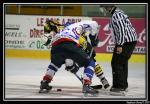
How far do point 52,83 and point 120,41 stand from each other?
126 centimetres

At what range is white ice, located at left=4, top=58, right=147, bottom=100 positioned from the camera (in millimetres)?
5109

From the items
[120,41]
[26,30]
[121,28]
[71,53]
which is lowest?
[71,53]

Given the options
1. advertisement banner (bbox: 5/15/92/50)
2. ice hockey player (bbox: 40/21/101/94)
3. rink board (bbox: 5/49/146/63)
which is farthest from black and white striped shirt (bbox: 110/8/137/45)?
advertisement banner (bbox: 5/15/92/50)

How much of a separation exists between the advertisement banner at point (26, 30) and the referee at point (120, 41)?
12.6 ft

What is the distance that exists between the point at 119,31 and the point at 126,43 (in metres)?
0.16

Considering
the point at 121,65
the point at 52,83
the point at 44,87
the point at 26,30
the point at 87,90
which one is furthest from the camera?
the point at 26,30

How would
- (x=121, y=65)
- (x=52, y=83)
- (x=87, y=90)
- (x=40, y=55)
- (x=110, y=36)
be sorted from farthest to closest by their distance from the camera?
(x=110, y=36)
(x=40, y=55)
(x=52, y=83)
(x=121, y=65)
(x=87, y=90)

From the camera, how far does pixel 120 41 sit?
17.6ft

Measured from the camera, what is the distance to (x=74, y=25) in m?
5.32

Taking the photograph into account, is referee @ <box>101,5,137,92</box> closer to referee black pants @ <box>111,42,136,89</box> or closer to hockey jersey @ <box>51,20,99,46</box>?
referee black pants @ <box>111,42,136,89</box>

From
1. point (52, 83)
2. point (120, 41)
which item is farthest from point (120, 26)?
point (52, 83)

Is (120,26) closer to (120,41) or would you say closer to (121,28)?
(121,28)

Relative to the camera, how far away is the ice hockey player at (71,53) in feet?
17.1

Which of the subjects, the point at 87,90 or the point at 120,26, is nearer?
the point at 87,90
